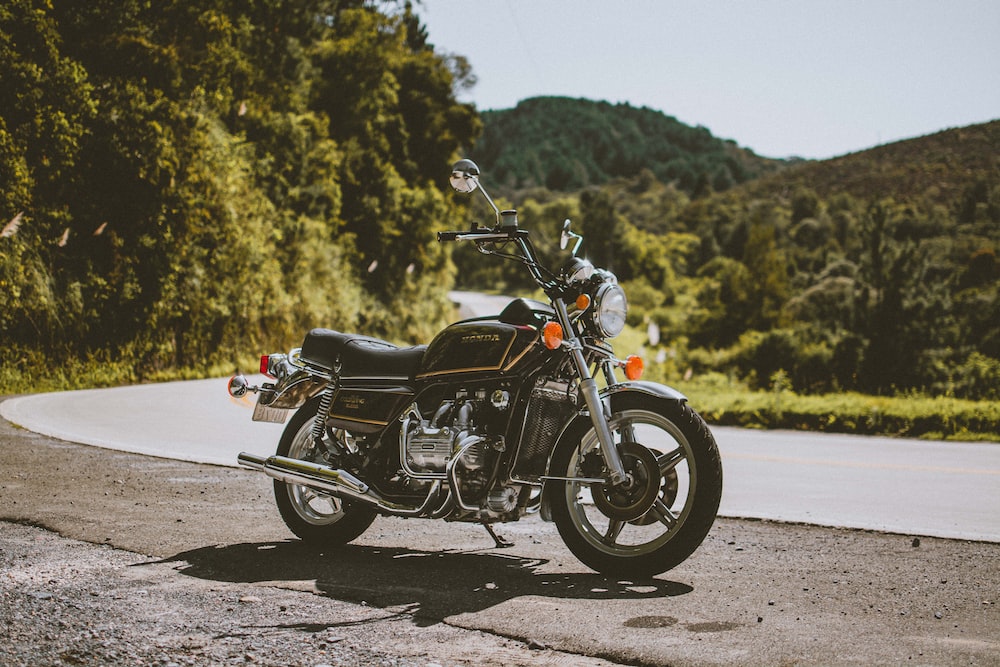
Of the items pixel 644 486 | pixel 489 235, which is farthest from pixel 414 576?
pixel 489 235

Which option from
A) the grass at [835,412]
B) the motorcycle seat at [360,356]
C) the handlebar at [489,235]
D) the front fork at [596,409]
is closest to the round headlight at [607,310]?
the front fork at [596,409]

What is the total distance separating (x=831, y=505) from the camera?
709cm

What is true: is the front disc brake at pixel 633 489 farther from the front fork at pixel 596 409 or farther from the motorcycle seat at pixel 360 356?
the motorcycle seat at pixel 360 356

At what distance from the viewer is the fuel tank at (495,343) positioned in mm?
4949

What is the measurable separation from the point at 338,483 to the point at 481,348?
1.13m

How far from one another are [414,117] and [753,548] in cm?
4017

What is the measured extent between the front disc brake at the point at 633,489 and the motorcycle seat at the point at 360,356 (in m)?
1.30

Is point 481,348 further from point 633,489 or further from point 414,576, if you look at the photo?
point 414,576

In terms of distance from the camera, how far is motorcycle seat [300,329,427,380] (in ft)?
17.9

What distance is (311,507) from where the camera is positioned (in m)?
5.74

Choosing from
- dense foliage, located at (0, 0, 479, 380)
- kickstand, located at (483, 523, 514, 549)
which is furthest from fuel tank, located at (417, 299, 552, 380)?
dense foliage, located at (0, 0, 479, 380)

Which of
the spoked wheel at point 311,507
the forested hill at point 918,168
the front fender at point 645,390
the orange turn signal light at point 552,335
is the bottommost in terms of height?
the spoked wheel at point 311,507

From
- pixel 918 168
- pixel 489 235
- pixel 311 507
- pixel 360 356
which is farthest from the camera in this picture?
pixel 918 168

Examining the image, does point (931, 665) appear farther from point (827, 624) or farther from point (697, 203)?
point (697, 203)
